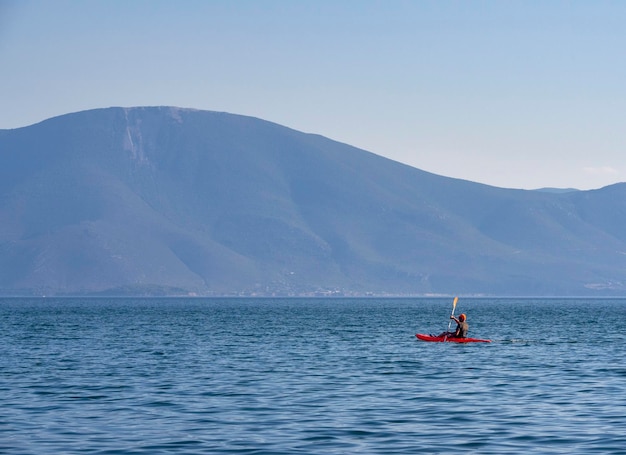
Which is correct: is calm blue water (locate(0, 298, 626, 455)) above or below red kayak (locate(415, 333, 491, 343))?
below

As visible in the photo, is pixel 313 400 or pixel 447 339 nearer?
pixel 313 400

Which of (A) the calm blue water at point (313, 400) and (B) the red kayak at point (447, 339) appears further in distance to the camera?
(B) the red kayak at point (447, 339)

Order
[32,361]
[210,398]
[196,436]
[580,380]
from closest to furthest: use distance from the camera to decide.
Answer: [196,436] → [210,398] → [580,380] → [32,361]

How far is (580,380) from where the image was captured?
5091 cm

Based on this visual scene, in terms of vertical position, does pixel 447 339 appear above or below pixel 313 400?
above

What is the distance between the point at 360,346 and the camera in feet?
→ 254

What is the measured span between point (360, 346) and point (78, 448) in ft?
151

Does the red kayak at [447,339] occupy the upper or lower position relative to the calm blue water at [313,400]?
upper

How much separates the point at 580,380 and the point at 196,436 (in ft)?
72.7

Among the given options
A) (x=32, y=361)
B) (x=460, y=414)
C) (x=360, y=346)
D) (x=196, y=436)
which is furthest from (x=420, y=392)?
(x=360, y=346)

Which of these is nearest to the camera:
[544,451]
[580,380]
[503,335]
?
[544,451]

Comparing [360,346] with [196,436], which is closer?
[196,436]

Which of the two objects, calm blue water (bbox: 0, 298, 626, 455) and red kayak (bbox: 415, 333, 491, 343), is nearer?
calm blue water (bbox: 0, 298, 626, 455)

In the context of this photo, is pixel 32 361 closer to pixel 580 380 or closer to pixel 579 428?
pixel 580 380
